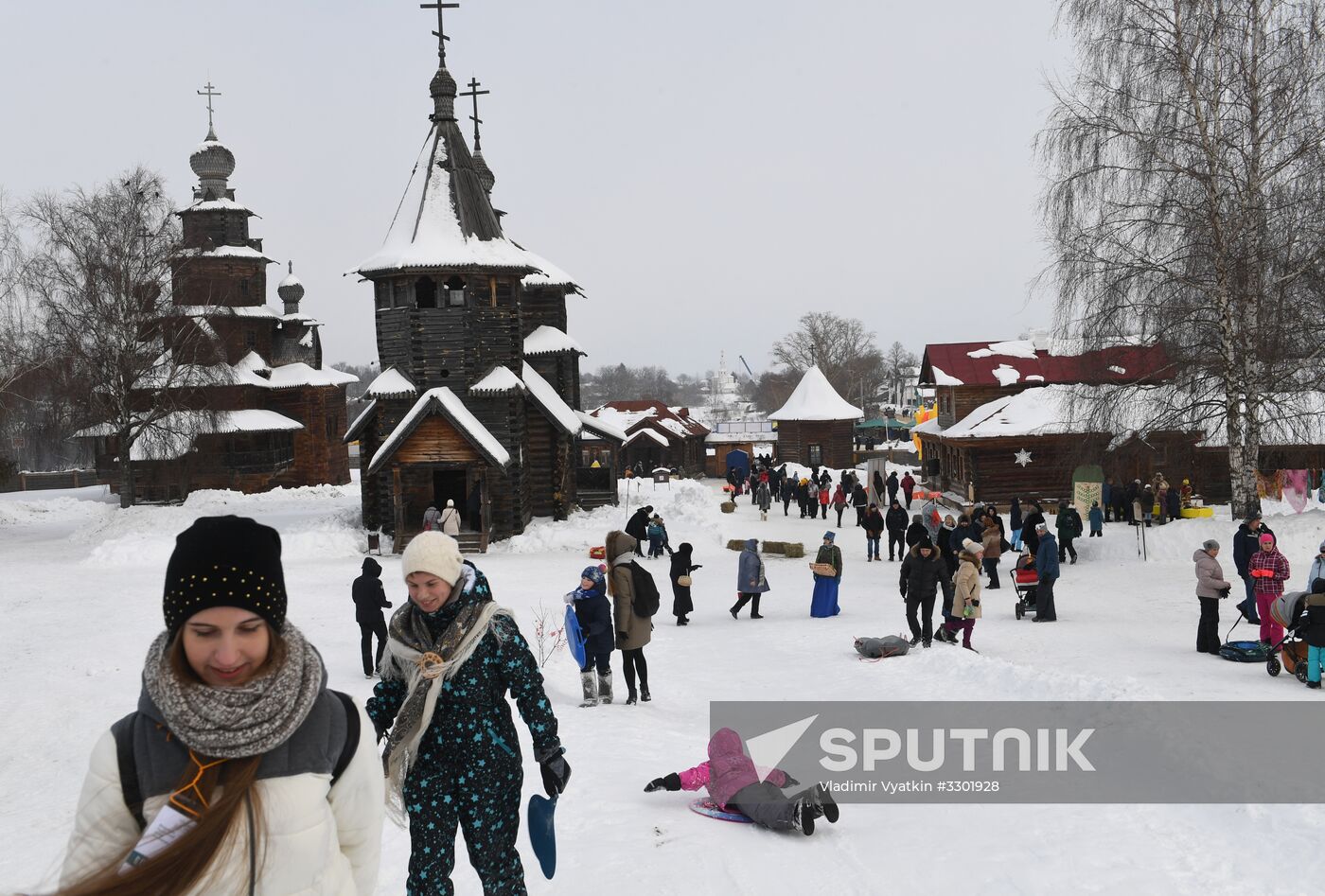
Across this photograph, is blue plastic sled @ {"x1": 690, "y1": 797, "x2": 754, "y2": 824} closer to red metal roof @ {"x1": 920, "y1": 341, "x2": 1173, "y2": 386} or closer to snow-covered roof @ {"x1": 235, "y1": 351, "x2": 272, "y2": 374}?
red metal roof @ {"x1": 920, "y1": 341, "x2": 1173, "y2": 386}

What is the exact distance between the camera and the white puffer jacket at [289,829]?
236cm

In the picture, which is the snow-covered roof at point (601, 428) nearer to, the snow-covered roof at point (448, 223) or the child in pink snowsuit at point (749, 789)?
the snow-covered roof at point (448, 223)

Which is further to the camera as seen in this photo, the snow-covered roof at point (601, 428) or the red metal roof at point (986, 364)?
the red metal roof at point (986, 364)

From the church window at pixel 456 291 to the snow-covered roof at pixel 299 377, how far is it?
1650 cm

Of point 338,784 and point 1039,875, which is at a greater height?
point 338,784

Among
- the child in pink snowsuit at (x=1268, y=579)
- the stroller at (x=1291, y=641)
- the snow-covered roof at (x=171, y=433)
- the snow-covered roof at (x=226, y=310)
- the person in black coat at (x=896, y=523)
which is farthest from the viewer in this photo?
the snow-covered roof at (x=226, y=310)

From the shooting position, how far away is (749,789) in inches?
261

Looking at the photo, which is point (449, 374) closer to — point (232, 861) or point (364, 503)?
point (364, 503)

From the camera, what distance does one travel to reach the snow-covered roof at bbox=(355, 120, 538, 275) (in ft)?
84.1

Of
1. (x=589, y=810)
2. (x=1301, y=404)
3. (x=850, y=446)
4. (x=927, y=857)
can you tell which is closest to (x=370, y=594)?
(x=589, y=810)

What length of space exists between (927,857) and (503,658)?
10.1ft

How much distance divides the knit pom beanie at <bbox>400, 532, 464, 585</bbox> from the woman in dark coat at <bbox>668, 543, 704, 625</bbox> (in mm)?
10549

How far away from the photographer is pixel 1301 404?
21.5m

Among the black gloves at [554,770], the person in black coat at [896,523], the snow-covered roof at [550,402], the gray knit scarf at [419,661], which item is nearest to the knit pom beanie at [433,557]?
the gray knit scarf at [419,661]
